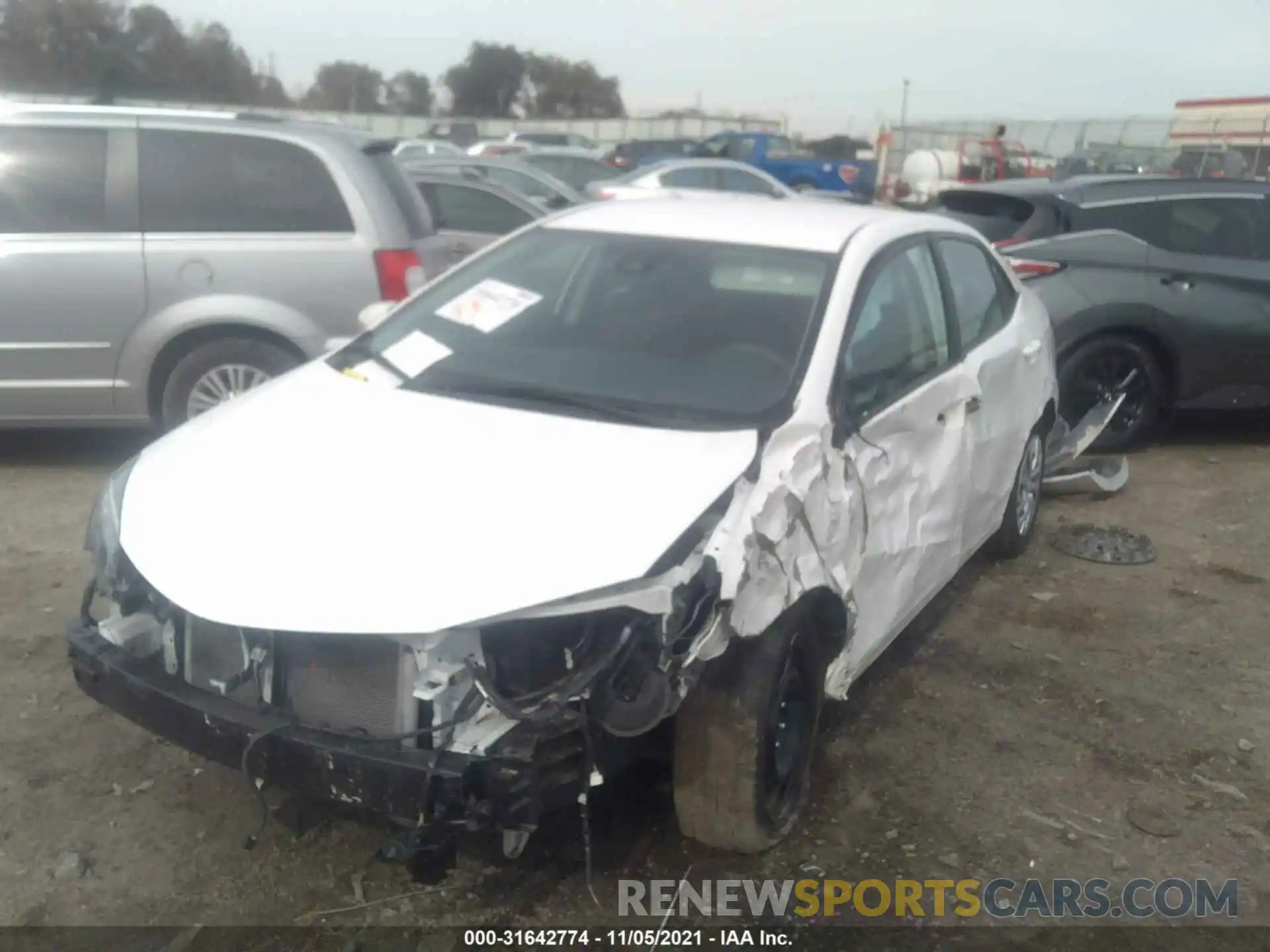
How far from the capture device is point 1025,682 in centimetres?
436

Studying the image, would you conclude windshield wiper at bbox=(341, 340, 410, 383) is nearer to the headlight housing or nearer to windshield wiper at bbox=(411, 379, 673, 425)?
windshield wiper at bbox=(411, 379, 673, 425)

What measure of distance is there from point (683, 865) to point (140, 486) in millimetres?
1761

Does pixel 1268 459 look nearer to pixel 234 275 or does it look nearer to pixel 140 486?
pixel 234 275

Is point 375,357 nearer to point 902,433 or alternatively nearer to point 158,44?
point 902,433

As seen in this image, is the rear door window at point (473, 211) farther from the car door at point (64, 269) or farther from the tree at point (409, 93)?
the tree at point (409, 93)

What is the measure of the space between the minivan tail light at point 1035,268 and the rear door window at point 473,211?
3910 mm

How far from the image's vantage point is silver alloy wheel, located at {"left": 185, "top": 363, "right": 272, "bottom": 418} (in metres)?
6.04

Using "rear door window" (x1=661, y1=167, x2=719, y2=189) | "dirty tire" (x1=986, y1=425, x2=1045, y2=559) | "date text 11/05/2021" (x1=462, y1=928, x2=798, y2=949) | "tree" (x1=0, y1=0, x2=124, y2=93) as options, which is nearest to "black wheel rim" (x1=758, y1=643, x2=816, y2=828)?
"date text 11/05/2021" (x1=462, y1=928, x2=798, y2=949)

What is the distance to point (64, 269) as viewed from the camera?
5828 mm

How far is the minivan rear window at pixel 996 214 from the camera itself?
291 inches

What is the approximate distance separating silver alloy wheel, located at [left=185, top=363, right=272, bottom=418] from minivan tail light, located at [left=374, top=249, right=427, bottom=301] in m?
0.74

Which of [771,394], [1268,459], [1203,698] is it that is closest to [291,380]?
[771,394]

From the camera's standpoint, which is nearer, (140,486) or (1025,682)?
(140,486)

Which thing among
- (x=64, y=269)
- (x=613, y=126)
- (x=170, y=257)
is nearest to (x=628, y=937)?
(x=170, y=257)
